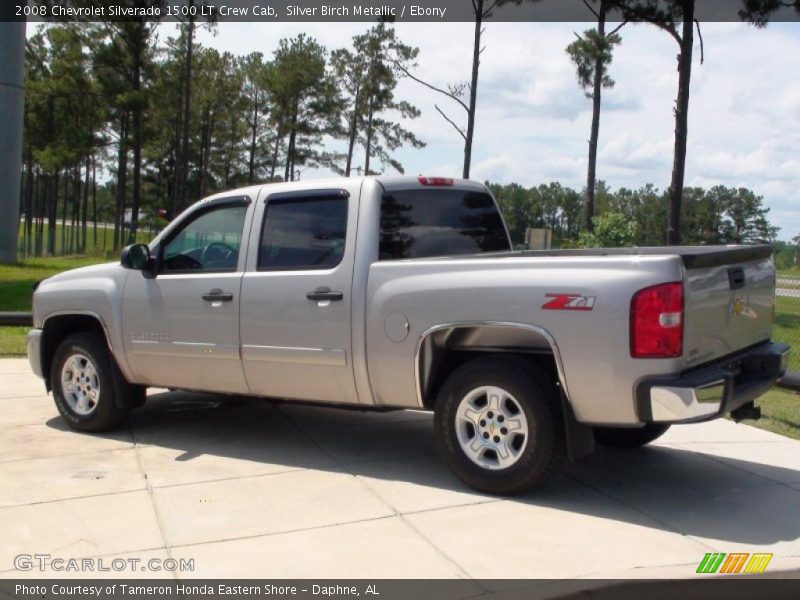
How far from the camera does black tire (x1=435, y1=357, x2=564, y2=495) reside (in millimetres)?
5273

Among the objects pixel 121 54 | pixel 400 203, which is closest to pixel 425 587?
pixel 400 203

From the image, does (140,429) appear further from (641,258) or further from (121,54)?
(121,54)

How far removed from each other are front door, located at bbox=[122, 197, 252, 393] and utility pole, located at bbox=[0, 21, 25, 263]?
871 inches

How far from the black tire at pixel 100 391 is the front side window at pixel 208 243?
0.90 metres

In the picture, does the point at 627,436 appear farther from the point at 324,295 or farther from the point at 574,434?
the point at 324,295

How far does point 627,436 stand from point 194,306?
10.9 ft

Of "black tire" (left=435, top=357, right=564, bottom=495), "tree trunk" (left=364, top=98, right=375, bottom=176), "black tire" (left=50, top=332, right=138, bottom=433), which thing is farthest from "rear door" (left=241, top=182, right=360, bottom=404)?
"tree trunk" (left=364, top=98, right=375, bottom=176)

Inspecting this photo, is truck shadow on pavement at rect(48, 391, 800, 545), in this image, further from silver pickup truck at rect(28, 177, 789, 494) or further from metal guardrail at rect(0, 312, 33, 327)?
metal guardrail at rect(0, 312, 33, 327)

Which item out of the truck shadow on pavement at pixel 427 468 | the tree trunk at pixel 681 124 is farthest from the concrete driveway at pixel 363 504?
the tree trunk at pixel 681 124

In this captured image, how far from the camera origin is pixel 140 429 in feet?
24.5

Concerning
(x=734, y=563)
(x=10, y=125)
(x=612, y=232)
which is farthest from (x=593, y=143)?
(x=734, y=563)

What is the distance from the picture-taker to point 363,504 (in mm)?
5461

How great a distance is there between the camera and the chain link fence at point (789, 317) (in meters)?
13.4

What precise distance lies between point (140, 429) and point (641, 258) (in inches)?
175
